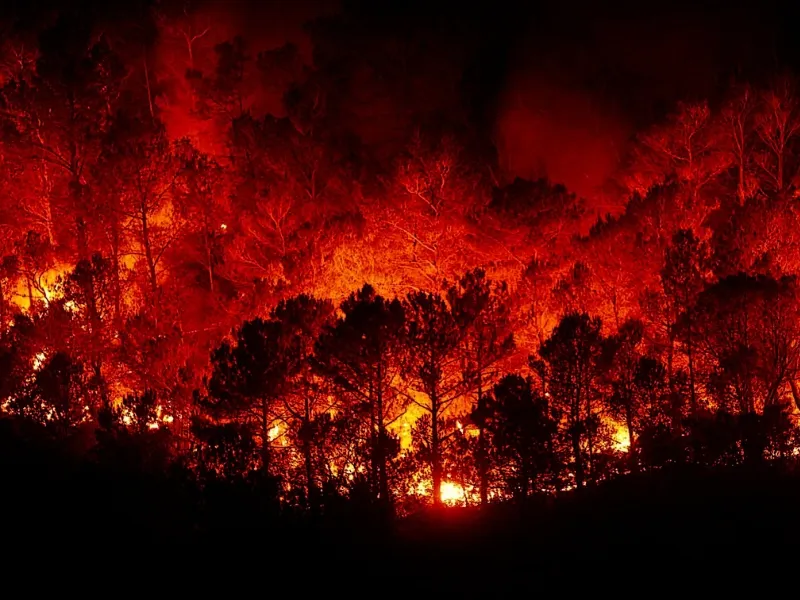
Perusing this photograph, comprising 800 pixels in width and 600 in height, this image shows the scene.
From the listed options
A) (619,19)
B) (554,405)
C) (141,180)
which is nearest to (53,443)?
(141,180)

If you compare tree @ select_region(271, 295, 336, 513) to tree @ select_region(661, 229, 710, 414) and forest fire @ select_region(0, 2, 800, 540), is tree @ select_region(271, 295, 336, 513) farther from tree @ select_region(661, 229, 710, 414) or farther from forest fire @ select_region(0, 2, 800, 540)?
tree @ select_region(661, 229, 710, 414)

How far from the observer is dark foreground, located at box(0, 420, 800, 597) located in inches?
296

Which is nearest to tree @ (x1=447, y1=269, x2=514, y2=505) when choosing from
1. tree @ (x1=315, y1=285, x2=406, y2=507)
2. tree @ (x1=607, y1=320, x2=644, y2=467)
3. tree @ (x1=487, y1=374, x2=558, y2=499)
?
tree @ (x1=315, y1=285, x2=406, y2=507)

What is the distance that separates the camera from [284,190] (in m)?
26.8

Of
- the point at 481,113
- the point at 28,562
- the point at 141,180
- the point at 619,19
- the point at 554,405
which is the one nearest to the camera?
the point at 28,562

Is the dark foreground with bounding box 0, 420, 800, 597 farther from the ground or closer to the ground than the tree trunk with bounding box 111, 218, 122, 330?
closer to the ground

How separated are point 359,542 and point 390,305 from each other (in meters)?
8.10

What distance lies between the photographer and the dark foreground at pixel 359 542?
7.51m

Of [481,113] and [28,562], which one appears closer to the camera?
[28,562]

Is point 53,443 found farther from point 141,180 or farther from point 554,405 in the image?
point 554,405

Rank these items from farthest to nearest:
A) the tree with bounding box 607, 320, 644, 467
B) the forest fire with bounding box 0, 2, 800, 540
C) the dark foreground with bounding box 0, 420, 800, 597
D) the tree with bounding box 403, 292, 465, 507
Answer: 1. the tree with bounding box 403, 292, 465, 507
2. the tree with bounding box 607, 320, 644, 467
3. the forest fire with bounding box 0, 2, 800, 540
4. the dark foreground with bounding box 0, 420, 800, 597

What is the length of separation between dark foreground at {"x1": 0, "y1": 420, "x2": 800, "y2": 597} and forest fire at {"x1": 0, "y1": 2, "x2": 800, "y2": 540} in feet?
2.79

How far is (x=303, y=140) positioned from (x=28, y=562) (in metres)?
23.0

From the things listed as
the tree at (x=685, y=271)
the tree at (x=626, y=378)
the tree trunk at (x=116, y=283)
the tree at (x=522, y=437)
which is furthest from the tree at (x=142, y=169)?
the tree at (x=685, y=271)
